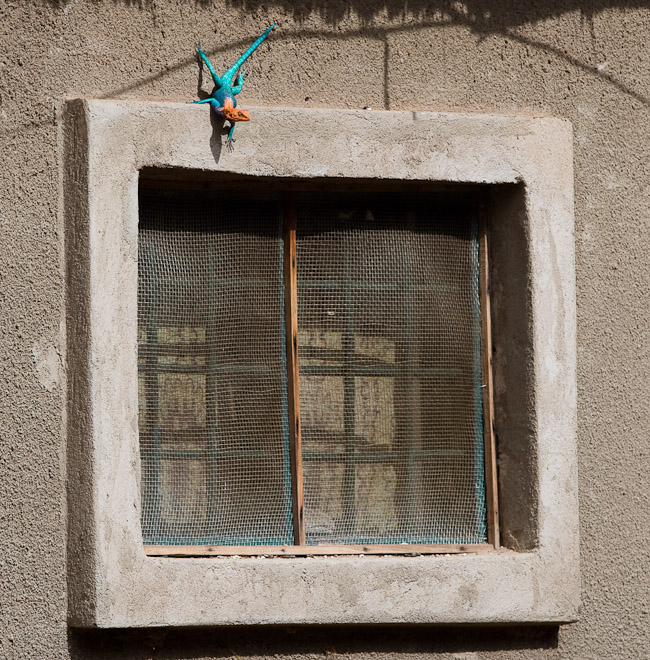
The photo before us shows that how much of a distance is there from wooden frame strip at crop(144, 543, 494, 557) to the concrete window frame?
0.07 metres

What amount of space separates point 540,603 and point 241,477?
110cm

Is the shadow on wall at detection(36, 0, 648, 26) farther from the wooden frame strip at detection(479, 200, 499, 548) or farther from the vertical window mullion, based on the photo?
the wooden frame strip at detection(479, 200, 499, 548)

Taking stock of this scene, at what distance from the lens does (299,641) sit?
3.62 m

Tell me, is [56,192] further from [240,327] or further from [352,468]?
[352,468]

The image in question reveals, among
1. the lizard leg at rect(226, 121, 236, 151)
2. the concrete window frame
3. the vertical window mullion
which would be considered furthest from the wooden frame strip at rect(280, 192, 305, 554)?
the lizard leg at rect(226, 121, 236, 151)

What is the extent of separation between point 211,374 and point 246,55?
1.08 metres

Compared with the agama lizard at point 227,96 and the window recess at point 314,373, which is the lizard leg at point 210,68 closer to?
the agama lizard at point 227,96

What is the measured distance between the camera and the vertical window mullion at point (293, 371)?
12.4ft

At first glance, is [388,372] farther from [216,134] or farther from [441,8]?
[441,8]

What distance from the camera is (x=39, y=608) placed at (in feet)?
11.3

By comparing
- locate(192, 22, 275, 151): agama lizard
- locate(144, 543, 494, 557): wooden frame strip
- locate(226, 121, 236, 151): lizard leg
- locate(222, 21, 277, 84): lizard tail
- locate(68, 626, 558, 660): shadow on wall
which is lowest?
locate(68, 626, 558, 660): shadow on wall

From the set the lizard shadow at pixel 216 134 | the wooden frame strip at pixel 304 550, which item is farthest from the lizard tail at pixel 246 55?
the wooden frame strip at pixel 304 550

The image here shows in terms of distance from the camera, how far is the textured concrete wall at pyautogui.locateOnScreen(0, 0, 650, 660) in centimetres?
346

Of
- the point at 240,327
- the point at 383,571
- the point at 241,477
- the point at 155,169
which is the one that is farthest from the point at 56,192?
the point at 383,571
